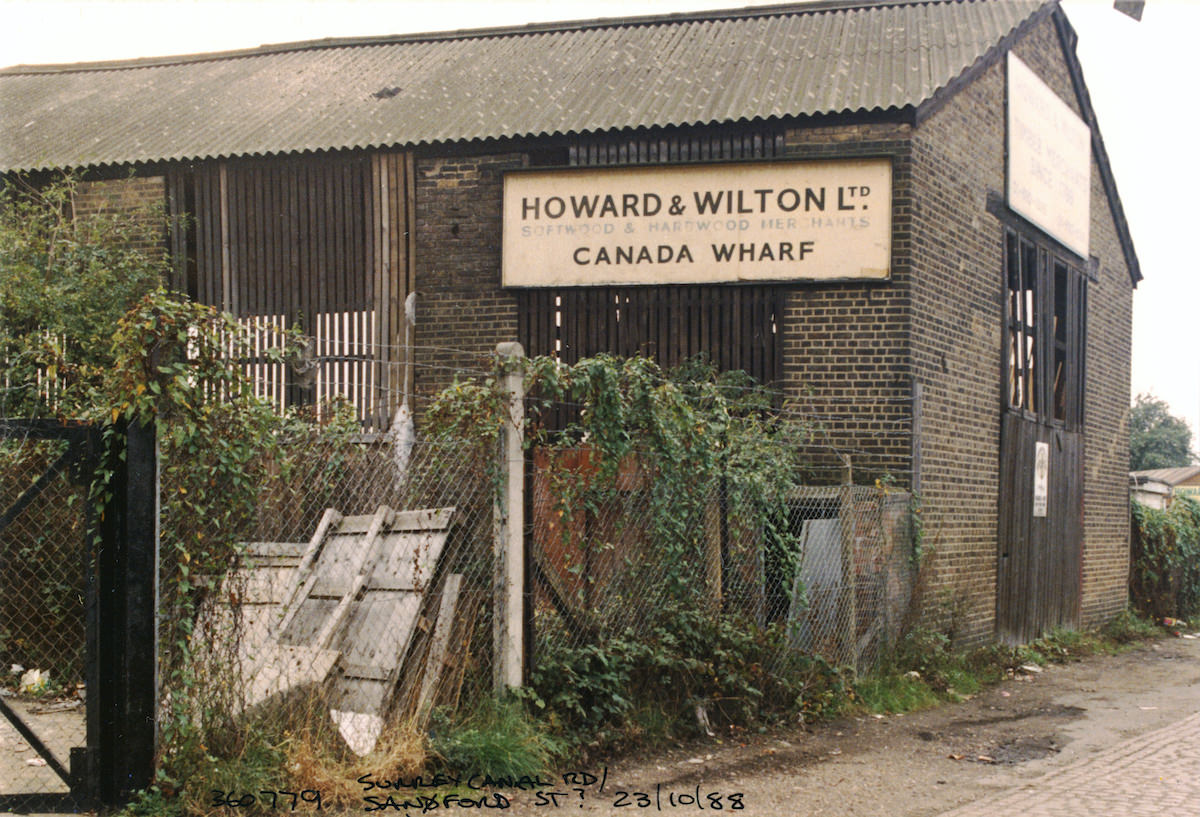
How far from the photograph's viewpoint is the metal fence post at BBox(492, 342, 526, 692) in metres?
7.30

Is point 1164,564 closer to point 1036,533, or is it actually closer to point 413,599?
point 1036,533

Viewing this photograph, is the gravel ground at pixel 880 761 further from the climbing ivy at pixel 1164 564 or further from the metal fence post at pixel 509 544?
the climbing ivy at pixel 1164 564

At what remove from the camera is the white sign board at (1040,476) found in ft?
50.5

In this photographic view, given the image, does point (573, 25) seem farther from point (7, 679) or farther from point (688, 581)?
point (7, 679)

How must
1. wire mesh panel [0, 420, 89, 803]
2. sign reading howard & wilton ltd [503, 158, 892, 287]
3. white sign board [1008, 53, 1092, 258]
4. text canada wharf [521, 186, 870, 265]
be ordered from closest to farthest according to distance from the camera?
wire mesh panel [0, 420, 89, 803] → sign reading howard & wilton ltd [503, 158, 892, 287] → text canada wharf [521, 186, 870, 265] → white sign board [1008, 53, 1092, 258]

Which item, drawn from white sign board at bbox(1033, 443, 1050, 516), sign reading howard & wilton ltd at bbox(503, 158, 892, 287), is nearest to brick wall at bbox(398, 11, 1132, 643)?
sign reading howard & wilton ltd at bbox(503, 158, 892, 287)

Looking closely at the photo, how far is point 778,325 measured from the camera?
12641mm

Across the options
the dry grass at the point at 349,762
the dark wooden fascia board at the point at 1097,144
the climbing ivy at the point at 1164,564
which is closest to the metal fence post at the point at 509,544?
the dry grass at the point at 349,762

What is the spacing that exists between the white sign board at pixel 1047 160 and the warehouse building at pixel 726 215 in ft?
0.17

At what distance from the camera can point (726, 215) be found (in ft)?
42.1

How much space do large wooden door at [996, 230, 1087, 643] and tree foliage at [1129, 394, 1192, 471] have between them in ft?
146

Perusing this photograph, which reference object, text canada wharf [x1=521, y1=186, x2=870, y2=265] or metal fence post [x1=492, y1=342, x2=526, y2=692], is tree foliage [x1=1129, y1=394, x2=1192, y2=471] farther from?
metal fence post [x1=492, y1=342, x2=526, y2=692]

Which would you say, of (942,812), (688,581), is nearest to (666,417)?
(688,581)

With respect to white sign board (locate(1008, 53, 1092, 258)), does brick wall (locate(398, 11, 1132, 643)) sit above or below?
below
